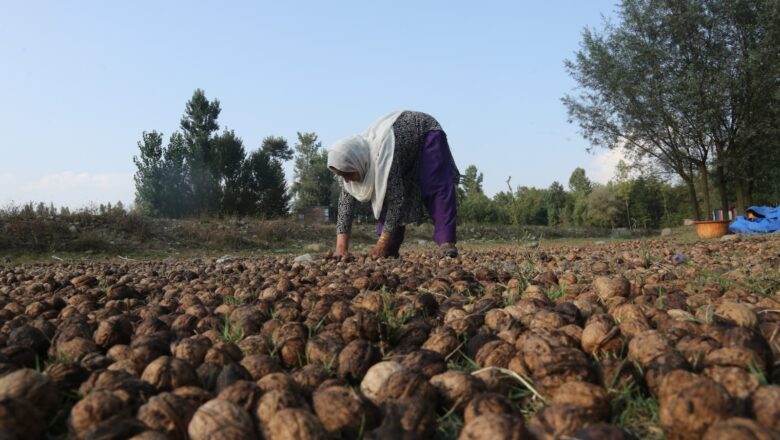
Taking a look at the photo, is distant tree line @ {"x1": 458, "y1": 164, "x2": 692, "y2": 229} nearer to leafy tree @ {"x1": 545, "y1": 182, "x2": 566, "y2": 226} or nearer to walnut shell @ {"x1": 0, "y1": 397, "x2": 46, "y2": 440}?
leafy tree @ {"x1": 545, "y1": 182, "x2": 566, "y2": 226}

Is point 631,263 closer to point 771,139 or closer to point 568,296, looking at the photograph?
point 568,296

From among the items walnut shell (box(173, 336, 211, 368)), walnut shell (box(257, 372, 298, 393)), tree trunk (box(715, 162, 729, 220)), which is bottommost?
walnut shell (box(257, 372, 298, 393))

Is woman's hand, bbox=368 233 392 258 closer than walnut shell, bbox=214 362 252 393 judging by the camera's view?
No

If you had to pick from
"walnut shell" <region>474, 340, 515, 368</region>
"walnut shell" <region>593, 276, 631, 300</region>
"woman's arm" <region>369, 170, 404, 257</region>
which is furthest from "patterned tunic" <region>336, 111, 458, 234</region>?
"walnut shell" <region>474, 340, 515, 368</region>

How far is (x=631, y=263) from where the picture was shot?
377 centimetres

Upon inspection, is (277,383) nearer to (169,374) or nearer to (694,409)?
(169,374)

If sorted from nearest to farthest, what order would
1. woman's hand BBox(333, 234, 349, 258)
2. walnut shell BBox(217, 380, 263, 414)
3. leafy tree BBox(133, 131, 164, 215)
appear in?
walnut shell BBox(217, 380, 263, 414), woman's hand BBox(333, 234, 349, 258), leafy tree BBox(133, 131, 164, 215)

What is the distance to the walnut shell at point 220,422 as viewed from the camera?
3.61 feet

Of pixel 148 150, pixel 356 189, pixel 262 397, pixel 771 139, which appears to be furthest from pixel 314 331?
pixel 148 150

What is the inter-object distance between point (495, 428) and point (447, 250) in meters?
4.15

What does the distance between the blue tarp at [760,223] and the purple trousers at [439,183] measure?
11.2 meters

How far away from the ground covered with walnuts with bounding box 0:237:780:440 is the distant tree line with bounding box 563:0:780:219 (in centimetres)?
1754

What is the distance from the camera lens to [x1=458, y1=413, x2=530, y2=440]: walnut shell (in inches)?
40.1

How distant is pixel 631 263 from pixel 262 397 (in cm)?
317
